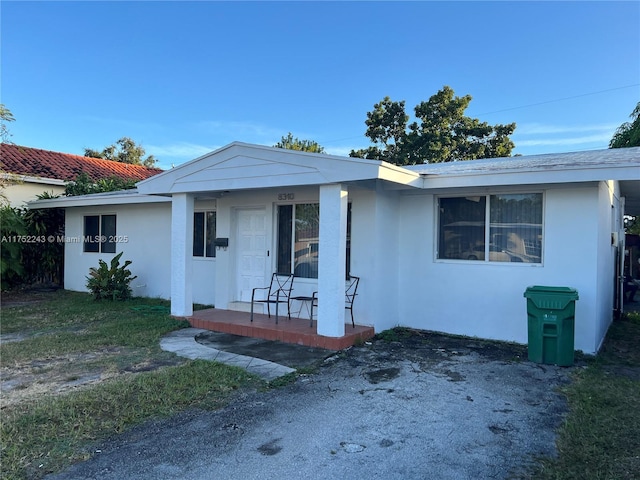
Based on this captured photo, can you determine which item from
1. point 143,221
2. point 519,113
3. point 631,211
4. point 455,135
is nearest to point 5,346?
point 143,221

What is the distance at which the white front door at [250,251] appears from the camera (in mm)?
8948

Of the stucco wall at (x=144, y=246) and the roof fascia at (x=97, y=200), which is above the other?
the roof fascia at (x=97, y=200)

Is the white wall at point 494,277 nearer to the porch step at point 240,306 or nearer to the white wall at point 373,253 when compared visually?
the white wall at point 373,253

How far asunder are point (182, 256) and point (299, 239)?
232 cm

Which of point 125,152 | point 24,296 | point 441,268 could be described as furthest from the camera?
point 125,152

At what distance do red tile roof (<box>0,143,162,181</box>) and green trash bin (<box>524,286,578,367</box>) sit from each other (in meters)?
16.2

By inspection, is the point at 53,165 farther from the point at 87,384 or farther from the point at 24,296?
the point at 87,384

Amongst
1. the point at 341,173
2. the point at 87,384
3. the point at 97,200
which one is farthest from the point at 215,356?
the point at 97,200

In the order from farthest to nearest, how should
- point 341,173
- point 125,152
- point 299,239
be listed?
point 125,152 → point 299,239 → point 341,173

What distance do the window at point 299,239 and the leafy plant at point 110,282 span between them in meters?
5.01

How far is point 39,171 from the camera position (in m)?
16.0

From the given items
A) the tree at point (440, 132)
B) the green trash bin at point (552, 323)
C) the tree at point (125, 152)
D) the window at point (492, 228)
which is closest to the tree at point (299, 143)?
the tree at point (440, 132)

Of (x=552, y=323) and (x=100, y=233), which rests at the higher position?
(x=100, y=233)

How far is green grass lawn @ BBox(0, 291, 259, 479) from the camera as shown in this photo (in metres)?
3.50
